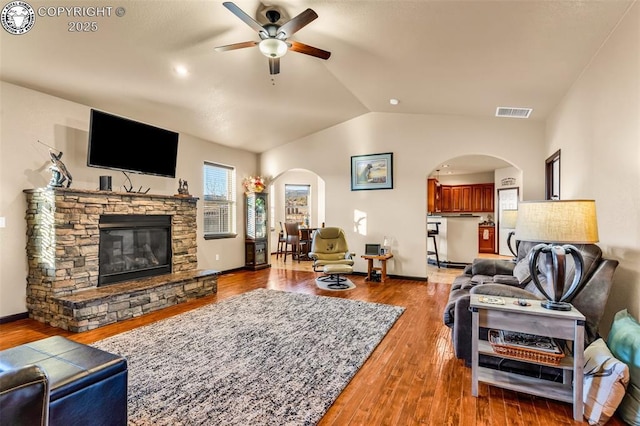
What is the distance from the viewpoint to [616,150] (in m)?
2.46

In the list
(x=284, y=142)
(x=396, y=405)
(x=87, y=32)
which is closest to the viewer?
(x=396, y=405)

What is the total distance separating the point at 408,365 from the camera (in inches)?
104

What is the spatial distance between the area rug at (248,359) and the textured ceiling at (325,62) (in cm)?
292

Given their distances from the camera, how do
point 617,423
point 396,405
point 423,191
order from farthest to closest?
point 423,191 < point 396,405 < point 617,423

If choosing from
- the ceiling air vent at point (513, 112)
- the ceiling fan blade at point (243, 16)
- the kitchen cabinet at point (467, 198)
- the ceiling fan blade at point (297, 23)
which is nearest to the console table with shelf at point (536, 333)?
the ceiling fan blade at point (297, 23)

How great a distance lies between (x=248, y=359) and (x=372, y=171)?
439 centimetres

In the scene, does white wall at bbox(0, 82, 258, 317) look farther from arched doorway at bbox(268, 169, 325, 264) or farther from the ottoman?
arched doorway at bbox(268, 169, 325, 264)

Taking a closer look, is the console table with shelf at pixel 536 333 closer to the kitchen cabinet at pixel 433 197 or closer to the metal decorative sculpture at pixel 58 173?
the metal decorative sculpture at pixel 58 173

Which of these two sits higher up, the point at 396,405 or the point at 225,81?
the point at 225,81

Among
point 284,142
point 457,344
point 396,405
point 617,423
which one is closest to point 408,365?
point 457,344

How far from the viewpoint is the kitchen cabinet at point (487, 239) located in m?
9.60

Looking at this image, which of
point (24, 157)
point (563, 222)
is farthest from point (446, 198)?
point (24, 157)

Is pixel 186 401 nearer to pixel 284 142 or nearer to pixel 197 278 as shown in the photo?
pixel 197 278

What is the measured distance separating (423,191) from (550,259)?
12.6 feet
